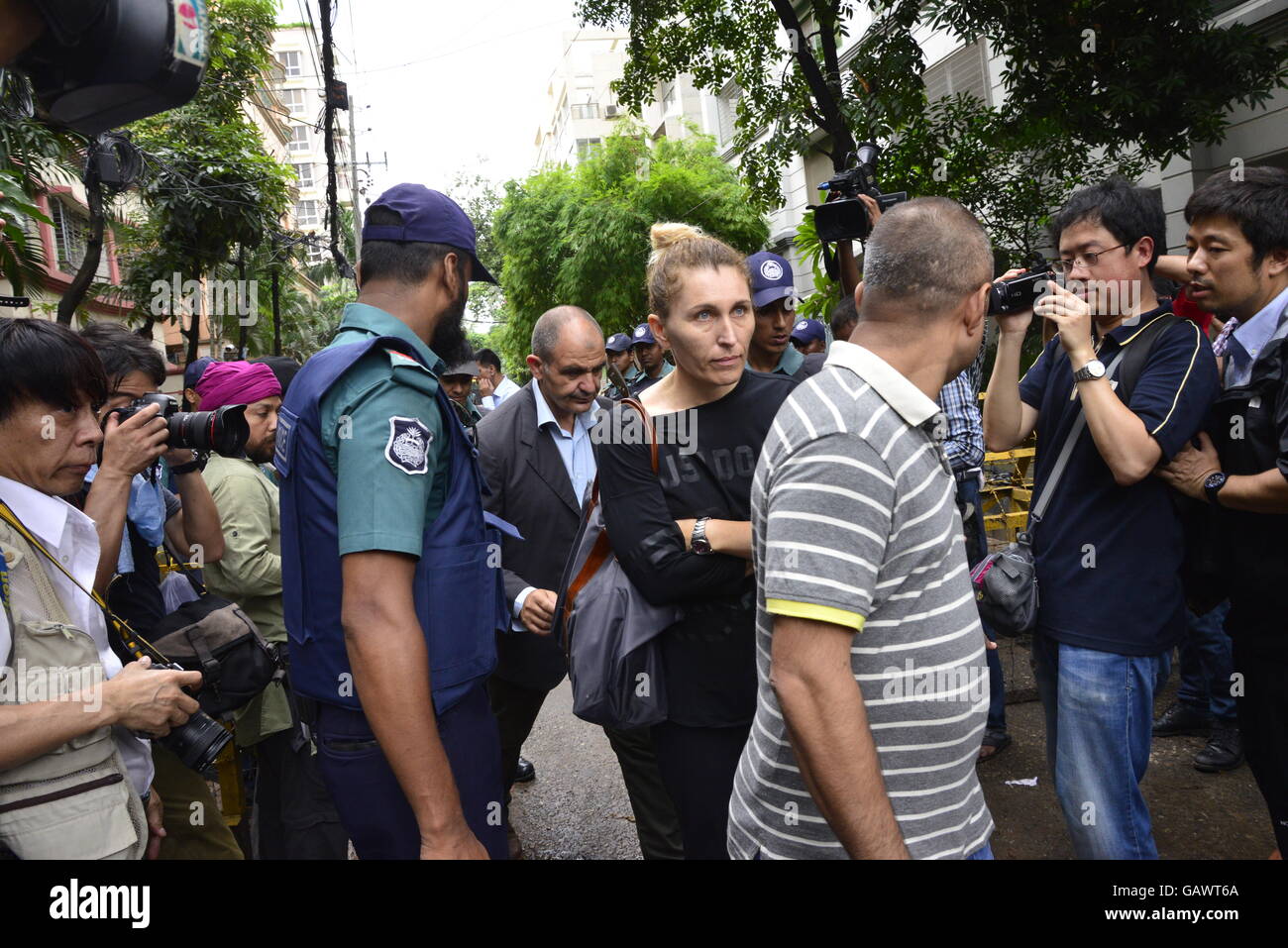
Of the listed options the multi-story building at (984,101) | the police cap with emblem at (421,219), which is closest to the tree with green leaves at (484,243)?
the multi-story building at (984,101)

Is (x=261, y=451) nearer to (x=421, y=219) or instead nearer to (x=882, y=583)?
(x=421, y=219)

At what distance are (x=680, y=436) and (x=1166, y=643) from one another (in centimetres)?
135

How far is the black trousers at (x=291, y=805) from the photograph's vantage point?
320 cm

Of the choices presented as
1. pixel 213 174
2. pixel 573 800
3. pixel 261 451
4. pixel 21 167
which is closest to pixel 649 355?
pixel 573 800

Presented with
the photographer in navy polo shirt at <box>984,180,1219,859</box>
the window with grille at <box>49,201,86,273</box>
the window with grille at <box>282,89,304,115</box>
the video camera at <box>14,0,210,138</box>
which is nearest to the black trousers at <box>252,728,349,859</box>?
the video camera at <box>14,0,210,138</box>

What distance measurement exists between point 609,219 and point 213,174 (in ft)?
30.9

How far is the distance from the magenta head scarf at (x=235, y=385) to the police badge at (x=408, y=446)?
194cm

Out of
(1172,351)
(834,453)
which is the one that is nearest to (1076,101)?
(1172,351)

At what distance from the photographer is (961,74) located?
508 inches

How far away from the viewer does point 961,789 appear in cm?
165

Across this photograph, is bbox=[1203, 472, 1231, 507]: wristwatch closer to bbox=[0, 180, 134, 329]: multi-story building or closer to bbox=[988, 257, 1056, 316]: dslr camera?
bbox=[988, 257, 1056, 316]: dslr camera

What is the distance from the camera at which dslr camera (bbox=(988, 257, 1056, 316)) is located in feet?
8.25

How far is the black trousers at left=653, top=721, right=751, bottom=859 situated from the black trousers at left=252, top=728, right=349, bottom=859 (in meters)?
1.55
